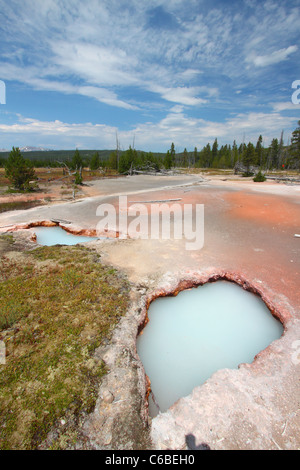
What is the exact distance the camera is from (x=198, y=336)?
168 inches

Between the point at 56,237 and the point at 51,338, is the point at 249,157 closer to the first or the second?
the point at 56,237

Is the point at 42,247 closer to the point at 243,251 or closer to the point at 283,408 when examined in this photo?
the point at 243,251

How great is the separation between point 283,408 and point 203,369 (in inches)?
46.1

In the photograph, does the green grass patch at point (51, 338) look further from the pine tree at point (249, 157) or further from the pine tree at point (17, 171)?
the pine tree at point (249, 157)

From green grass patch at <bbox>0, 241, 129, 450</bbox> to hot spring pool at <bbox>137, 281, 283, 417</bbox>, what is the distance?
873 mm

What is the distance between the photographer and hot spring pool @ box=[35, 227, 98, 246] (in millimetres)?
8949

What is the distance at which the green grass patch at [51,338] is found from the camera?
2.63m

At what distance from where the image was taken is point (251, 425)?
2.61 meters

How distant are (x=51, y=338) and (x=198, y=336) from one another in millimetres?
2759

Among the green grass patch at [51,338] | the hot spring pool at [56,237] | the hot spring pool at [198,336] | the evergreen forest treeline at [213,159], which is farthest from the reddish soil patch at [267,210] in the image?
the evergreen forest treeline at [213,159]

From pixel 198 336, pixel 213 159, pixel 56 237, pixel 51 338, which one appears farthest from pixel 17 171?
pixel 213 159

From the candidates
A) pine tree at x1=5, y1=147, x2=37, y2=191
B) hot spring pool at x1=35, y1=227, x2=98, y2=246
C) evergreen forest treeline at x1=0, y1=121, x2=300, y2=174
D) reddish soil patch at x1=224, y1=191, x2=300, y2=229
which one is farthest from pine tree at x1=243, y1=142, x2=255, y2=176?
hot spring pool at x1=35, y1=227, x2=98, y2=246

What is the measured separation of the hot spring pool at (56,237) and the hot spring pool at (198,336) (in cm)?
535
